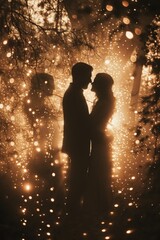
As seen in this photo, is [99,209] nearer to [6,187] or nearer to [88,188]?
[88,188]

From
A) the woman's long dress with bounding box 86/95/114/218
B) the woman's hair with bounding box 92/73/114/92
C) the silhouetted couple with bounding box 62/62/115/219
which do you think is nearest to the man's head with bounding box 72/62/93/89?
the silhouetted couple with bounding box 62/62/115/219

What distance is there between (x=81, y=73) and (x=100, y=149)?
1.18 m

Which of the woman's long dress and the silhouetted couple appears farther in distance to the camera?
the woman's long dress

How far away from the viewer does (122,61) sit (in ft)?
41.8

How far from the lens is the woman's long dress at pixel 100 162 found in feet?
15.0

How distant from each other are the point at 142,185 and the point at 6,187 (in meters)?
2.33

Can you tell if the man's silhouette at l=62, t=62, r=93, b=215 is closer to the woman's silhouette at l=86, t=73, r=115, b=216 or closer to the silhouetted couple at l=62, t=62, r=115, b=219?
the silhouetted couple at l=62, t=62, r=115, b=219

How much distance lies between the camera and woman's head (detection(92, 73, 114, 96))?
4.56 metres

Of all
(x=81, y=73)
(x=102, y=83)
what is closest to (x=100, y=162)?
(x=102, y=83)

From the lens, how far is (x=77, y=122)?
4270 millimetres

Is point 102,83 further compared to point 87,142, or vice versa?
point 102,83

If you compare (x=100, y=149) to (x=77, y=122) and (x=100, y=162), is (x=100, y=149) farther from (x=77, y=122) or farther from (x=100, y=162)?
(x=77, y=122)

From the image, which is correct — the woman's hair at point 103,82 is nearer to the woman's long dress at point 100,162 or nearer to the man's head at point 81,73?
the woman's long dress at point 100,162

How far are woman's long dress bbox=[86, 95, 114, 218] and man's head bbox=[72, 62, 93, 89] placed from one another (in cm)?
44
